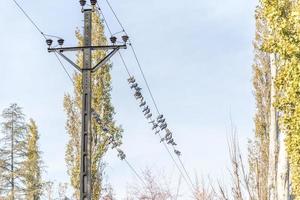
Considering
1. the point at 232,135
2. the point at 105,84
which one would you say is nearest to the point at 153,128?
the point at 105,84

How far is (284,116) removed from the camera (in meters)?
15.6

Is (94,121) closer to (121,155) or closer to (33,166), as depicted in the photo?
(121,155)

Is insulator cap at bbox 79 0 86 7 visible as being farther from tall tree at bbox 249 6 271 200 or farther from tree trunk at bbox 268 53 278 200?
tall tree at bbox 249 6 271 200

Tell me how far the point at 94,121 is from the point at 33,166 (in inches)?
902

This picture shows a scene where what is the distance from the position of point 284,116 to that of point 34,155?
121ft

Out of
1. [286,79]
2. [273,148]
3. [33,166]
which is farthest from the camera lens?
[33,166]

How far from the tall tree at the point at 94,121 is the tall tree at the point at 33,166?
20997 millimetres

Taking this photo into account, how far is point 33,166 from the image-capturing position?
5022 centimetres

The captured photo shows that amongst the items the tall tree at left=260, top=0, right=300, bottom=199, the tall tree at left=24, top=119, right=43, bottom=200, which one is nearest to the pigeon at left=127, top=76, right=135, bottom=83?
the tall tree at left=260, top=0, right=300, bottom=199

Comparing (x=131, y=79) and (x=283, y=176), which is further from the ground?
(x=131, y=79)

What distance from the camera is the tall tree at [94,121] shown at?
28156 millimetres

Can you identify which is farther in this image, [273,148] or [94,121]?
[94,121]

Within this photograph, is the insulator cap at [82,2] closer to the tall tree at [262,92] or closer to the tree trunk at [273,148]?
the tree trunk at [273,148]

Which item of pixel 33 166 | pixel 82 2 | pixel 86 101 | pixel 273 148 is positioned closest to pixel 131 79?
pixel 273 148
